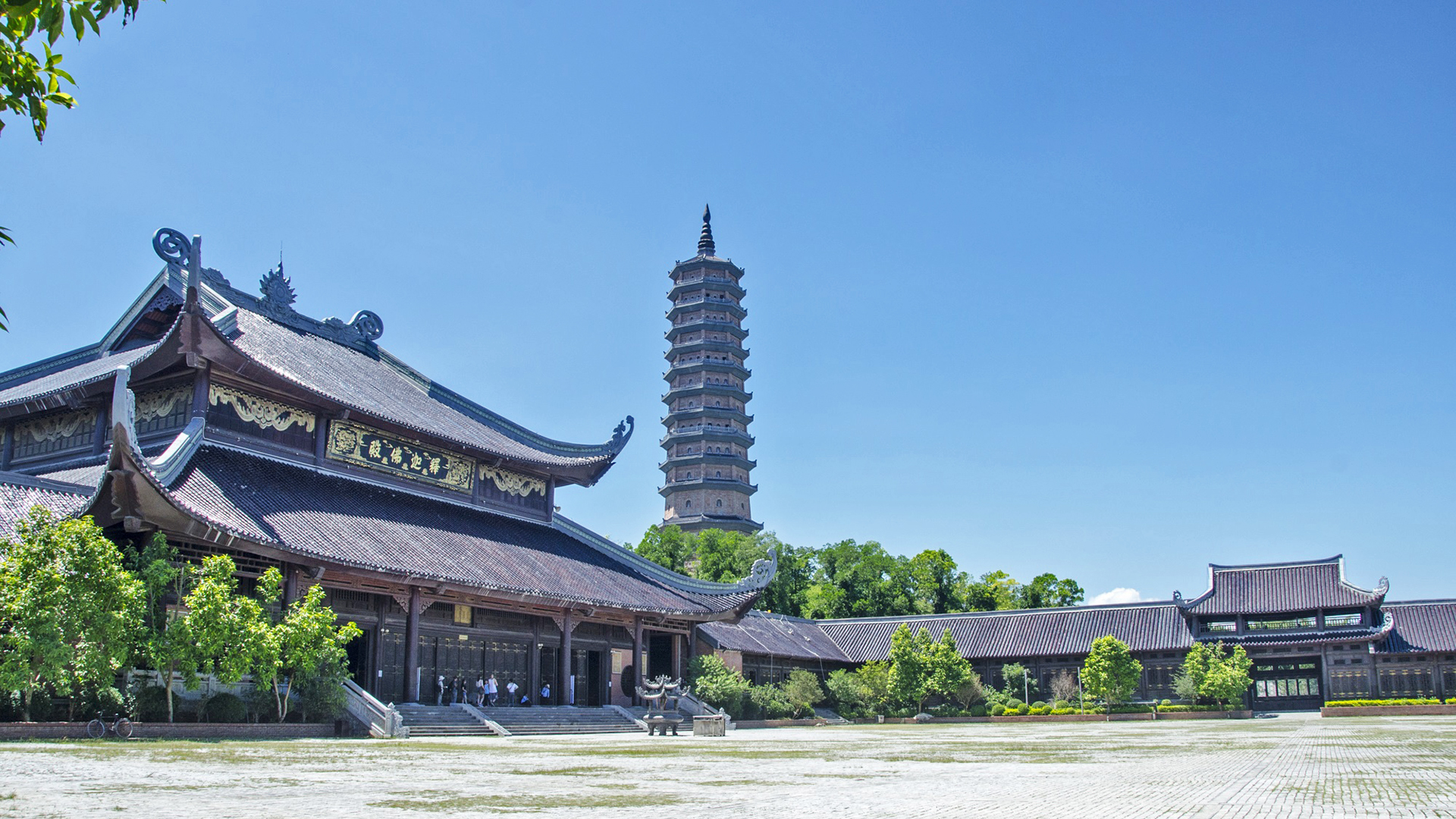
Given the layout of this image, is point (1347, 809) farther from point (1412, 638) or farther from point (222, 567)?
point (1412, 638)

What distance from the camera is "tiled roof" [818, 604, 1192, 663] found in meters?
49.5

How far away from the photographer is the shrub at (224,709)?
18.8 meters

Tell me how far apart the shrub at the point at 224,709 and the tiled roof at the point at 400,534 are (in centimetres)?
297

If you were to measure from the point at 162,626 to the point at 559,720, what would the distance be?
35.2ft

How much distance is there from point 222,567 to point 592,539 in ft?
57.3

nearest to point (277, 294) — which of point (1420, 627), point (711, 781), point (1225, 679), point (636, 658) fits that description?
point (636, 658)

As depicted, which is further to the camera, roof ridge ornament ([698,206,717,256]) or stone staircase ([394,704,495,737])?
roof ridge ornament ([698,206,717,256])

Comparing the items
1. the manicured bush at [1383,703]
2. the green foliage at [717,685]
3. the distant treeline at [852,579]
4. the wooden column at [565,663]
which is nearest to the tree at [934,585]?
the distant treeline at [852,579]

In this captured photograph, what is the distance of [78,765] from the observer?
33.1ft

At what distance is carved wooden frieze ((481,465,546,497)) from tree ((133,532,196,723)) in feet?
45.2

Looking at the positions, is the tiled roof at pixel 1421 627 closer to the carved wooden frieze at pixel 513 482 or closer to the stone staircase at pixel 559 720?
the stone staircase at pixel 559 720

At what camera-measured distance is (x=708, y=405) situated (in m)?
78.6

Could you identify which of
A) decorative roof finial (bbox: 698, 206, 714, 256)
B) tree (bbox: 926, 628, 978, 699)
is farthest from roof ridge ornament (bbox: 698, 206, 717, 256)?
tree (bbox: 926, 628, 978, 699)

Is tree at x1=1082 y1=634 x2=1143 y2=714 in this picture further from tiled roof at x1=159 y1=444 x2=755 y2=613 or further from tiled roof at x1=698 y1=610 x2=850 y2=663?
tiled roof at x1=159 y1=444 x2=755 y2=613
